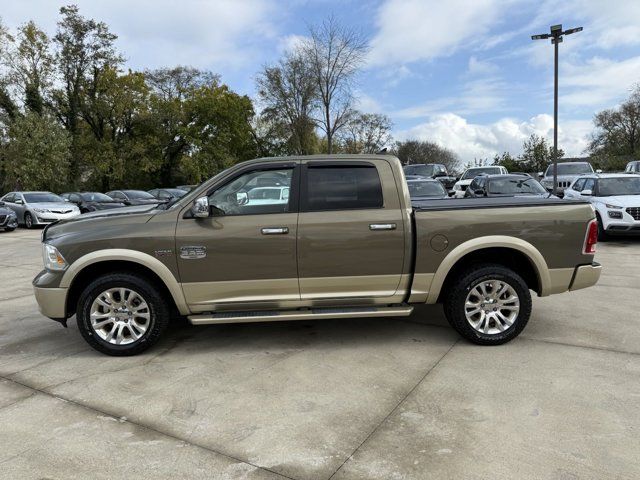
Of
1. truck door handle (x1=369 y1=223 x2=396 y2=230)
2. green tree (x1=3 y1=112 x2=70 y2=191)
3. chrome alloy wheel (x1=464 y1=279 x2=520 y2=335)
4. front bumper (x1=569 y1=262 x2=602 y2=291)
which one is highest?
green tree (x1=3 y1=112 x2=70 y2=191)

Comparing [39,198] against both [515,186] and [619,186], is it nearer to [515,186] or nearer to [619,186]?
[515,186]

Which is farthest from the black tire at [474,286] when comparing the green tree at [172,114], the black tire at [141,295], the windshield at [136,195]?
the green tree at [172,114]

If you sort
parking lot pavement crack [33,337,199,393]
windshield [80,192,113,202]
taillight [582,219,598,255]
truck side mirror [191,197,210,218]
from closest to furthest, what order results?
parking lot pavement crack [33,337,199,393] < truck side mirror [191,197,210,218] < taillight [582,219,598,255] < windshield [80,192,113,202]

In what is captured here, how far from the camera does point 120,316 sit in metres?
4.48

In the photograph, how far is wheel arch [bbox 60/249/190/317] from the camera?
432 centimetres

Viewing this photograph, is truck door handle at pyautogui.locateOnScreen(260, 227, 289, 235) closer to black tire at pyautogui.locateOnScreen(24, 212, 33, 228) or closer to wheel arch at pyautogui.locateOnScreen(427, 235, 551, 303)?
wheel arch at pyautogui.locateOnScreen(427, 235, 551, 303)

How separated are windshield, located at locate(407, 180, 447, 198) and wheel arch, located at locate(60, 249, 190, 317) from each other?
8280 millimetres

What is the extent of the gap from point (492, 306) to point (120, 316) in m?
3.61

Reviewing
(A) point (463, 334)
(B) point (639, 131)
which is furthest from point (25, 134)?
(B) point (639, 131)

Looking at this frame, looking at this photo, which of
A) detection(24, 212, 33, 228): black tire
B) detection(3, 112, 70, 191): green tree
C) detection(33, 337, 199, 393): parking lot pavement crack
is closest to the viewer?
detection(33, 337, 199, 393): parking lot pavement crack

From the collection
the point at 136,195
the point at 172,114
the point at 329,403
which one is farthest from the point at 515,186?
the point at 172,114

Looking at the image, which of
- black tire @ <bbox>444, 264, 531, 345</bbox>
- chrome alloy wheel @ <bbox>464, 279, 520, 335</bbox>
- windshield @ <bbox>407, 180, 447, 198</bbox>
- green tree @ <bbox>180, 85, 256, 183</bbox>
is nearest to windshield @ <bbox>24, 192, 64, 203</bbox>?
windshield @ <bbox>407, 180, 447, 198</bbox>

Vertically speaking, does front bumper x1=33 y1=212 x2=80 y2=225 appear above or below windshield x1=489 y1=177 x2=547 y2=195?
below

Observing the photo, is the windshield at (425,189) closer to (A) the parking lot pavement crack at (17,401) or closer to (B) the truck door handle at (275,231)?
(B) the truck door handle at (275,231)
